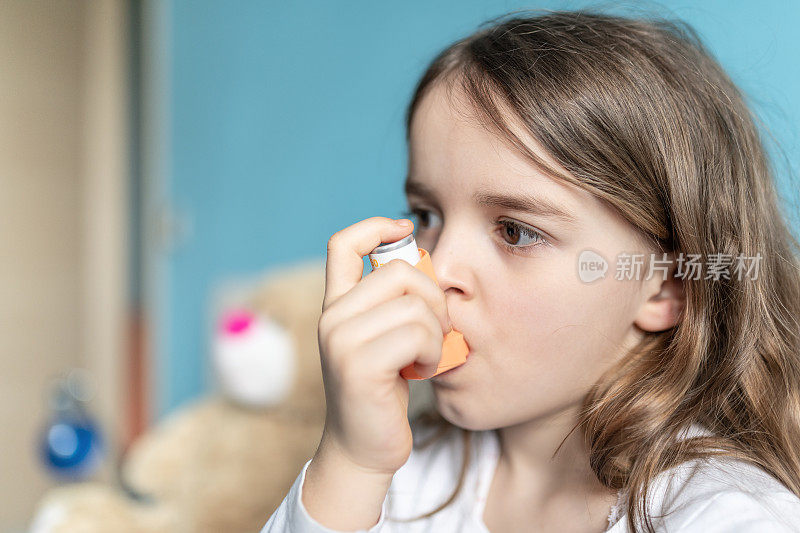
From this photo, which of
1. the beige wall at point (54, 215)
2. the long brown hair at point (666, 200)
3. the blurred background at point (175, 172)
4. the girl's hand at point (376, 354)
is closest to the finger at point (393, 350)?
the girl's hand at point (376, 354)

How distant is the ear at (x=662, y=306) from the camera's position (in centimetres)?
78

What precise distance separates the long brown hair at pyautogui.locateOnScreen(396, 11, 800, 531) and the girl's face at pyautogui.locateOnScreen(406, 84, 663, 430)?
0.08 ft

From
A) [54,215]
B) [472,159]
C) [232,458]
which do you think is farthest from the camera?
[54,215]

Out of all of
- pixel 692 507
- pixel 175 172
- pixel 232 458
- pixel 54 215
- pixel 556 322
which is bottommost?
pixel 54 215

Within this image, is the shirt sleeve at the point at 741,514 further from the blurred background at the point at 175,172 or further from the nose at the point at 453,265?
the blurred background at the point at 175,172

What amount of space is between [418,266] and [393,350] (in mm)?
101

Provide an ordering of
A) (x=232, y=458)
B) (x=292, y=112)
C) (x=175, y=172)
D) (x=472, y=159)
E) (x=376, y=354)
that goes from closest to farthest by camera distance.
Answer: (x=376, y=354)
(x=472, y=159)
(x=232, y=458)
(x=292, y=112)
(x=175, y=172)

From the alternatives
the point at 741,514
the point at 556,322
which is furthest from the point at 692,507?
the point at 556,322

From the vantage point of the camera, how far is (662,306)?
0.79m

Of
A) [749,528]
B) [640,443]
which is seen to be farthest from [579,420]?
[749,528]

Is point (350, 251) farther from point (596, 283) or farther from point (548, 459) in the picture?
point (548, 459)

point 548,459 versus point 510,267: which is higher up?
point 510,267

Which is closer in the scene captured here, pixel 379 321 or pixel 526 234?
pixel 379 321

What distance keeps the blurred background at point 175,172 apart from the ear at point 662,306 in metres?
0.22
